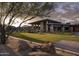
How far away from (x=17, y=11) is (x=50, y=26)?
1.24 feet

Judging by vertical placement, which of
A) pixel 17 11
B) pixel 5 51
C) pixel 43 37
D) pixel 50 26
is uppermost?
pixel 17 11

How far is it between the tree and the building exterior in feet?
0.24

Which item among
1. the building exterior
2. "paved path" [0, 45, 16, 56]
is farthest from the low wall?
the building exterior

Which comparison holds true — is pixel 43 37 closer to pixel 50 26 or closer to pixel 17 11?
pixel 50 26

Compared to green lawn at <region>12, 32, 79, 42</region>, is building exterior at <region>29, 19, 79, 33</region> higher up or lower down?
higher up

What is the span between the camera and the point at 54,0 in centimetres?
246

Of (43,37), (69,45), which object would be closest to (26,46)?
(43,37)

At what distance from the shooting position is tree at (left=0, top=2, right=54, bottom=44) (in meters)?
2.45

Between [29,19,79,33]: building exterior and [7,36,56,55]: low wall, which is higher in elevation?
[29,19,79,33]: building exterior

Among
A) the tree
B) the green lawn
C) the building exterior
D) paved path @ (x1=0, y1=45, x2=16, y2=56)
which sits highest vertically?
the tree

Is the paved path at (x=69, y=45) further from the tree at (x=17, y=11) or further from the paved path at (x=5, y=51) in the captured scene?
the paved path at (x=5, y=51)

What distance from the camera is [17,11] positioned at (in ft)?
8.13

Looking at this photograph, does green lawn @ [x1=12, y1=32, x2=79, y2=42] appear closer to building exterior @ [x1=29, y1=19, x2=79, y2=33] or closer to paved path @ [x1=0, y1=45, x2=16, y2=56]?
building exterior @ [x1=29, y1=19, x2=79, y2=33]

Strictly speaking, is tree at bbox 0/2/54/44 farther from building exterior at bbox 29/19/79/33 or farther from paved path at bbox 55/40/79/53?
paved path at bbox 55/40/79/53
